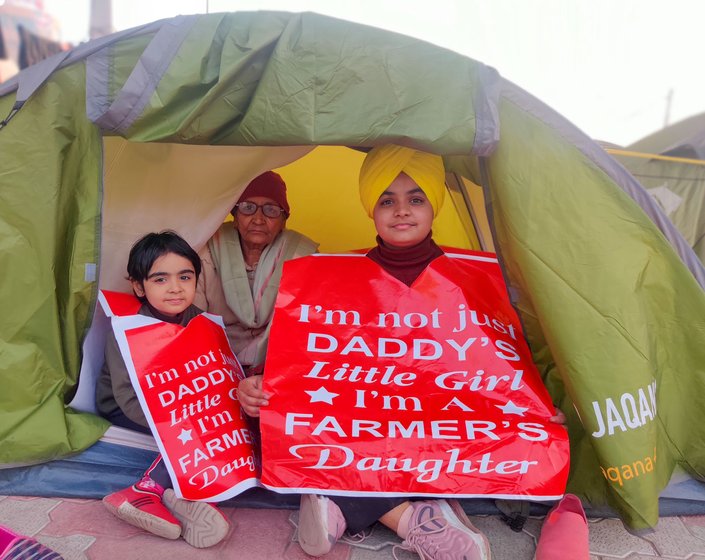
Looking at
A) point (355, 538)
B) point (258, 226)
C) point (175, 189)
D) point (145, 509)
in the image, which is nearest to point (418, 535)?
point (355, 538)

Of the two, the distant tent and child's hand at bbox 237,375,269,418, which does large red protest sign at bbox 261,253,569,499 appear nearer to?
child's hand at bbox 237,375,269,418

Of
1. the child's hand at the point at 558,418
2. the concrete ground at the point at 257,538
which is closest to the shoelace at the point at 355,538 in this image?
the concrete ground at the point at 257,538

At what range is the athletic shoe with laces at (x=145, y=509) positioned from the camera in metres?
1.19

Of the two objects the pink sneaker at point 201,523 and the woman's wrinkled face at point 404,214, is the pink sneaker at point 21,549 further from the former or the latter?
the woman's wrinkled face at point 404,214

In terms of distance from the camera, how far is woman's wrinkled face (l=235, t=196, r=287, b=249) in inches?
70.6

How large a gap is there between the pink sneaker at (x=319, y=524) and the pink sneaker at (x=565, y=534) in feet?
1.46

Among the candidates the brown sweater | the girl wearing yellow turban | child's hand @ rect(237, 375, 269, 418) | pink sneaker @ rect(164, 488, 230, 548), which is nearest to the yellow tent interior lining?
the girl wearing yellow turban

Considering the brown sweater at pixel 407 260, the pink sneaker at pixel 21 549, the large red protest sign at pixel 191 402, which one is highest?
the brown sweater at pixel 407 260

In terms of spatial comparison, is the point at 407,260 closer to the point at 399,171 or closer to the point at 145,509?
the point at 399,171

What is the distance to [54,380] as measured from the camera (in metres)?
1.42

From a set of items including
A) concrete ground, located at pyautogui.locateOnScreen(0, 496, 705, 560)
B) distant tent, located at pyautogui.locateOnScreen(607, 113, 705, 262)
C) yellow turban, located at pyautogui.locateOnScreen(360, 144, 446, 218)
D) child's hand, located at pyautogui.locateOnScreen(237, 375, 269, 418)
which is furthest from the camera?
distant tent, located at pyautogui.locateOnScreen(607, 113, 705, 262)

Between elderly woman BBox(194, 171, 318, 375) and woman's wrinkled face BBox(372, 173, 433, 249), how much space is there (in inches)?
15.7

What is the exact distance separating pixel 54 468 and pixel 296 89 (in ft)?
3.87

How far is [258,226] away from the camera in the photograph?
5.89 feet
